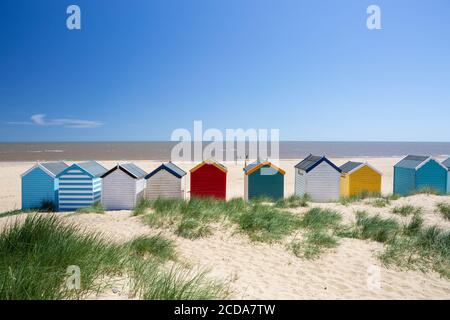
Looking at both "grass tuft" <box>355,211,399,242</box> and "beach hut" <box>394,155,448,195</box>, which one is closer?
"grass tuft" <box>355,211,399,242</box>

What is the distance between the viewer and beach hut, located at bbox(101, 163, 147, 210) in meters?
9.24

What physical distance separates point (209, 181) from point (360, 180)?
18.3ft

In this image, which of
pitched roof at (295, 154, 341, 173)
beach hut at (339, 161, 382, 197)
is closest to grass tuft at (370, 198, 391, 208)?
beach hut at (339, 161, 382, 197)

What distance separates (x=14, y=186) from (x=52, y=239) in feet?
56.1

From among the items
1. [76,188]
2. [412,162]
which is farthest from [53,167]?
[412,162]

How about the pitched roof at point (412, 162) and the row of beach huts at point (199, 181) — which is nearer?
the row of beach huts at point (199, 181)

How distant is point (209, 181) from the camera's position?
32.9ft

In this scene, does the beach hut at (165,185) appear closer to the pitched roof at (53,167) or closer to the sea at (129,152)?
the pitched roof at (53,167)

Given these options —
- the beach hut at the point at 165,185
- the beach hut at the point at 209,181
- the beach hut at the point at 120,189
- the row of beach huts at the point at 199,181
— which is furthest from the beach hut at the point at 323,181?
the beach hut at the point at 120,189

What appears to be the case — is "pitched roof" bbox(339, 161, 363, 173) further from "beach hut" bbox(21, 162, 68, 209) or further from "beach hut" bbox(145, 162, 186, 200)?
"beach hut" bbox(21, 162, 68, 209)

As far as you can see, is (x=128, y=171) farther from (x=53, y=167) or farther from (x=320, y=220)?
(x=320, y=220)

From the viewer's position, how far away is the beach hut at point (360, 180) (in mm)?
10656
